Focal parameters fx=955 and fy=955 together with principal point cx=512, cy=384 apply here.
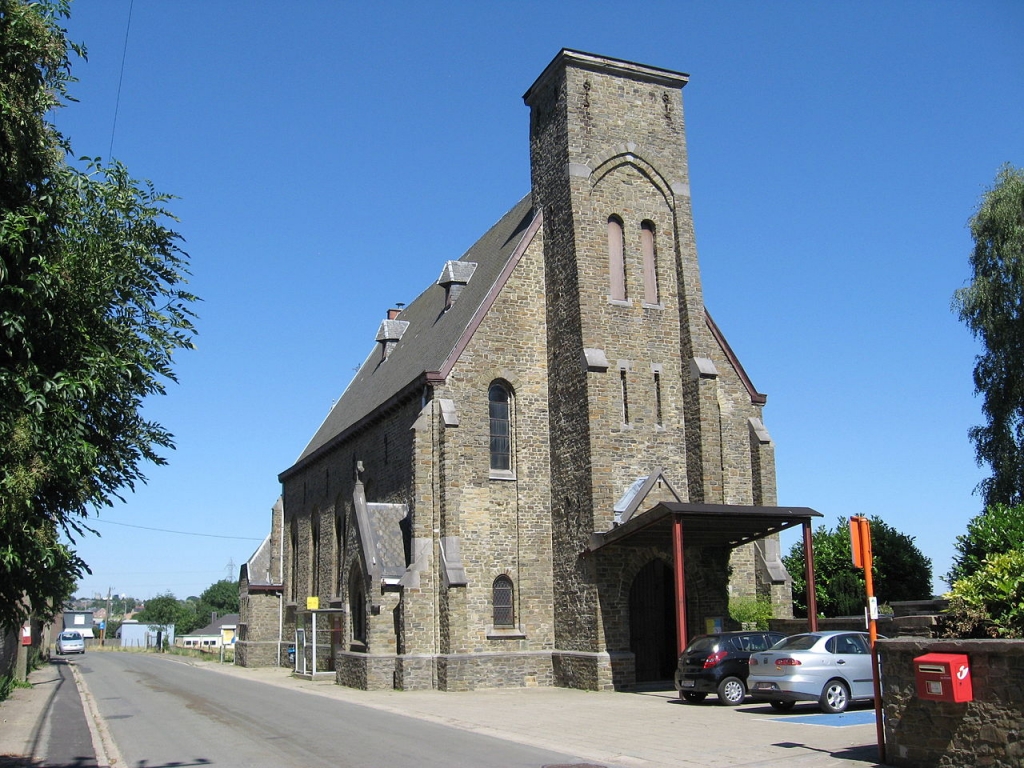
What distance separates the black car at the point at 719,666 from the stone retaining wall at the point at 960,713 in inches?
293

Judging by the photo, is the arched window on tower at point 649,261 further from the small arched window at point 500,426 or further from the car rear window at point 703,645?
the car rear window at point 703,645

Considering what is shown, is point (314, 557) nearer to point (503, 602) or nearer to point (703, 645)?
point (503, 602)

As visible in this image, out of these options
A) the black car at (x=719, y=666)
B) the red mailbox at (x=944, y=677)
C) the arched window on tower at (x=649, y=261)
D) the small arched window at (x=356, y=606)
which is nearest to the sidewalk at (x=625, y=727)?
the black car at (x=719, y=666)

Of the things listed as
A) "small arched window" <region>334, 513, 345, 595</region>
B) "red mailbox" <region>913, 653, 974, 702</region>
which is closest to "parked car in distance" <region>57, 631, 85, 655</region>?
"small arched window" <region>334, 513, 345, 595</region>

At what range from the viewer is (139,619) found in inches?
6821

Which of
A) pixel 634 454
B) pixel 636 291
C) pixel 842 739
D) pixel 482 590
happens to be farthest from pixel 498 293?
pixel 842 739

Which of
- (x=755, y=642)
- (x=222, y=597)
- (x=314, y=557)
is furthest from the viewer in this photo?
(x=222, y=597)

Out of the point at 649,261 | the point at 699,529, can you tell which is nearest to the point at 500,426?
the point at 649,261

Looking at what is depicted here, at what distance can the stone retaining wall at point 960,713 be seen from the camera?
9898 millimetres

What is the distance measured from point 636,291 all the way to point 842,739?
15.5 metres

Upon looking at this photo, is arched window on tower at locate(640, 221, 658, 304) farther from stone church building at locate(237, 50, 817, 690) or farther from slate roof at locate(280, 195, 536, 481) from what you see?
slate roof at locate(280, 195, 536, 481)

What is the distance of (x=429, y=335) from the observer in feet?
109

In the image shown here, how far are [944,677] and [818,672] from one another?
6635 mm

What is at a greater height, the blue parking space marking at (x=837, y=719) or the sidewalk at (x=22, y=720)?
the blue parking space marking at (x=837, y=719)
